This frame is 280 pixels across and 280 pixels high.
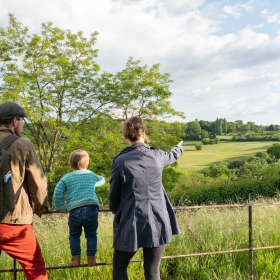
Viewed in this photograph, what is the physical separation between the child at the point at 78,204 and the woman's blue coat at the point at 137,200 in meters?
0.46

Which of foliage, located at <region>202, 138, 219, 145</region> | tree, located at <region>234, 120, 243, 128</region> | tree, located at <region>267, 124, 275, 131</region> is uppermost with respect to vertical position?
tree, located at <region>234, 120, 243, 128</region>

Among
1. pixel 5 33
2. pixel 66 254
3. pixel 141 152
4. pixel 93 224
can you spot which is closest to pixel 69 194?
pixel 93 224

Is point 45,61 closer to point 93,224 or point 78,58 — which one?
point 78,58

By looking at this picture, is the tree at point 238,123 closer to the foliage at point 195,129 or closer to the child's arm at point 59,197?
the foliage at point 195,129

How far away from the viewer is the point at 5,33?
13.7m

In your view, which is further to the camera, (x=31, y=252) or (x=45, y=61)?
(x=45, y=61)

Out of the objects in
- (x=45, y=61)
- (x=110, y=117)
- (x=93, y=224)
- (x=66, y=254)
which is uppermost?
(x=45, y=61)

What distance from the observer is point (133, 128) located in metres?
1.90

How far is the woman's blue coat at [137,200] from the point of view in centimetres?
176

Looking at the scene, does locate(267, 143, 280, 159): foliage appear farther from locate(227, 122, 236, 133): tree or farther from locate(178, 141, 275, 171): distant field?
locate(227, 122, 236, 133): tree

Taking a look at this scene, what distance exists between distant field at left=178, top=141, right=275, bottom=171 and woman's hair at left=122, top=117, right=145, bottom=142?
235 ft

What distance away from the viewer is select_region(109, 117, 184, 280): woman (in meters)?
1.77

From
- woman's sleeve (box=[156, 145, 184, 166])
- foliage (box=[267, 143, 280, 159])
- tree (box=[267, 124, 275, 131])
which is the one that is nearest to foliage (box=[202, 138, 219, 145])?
tree (box=[267, 124, 275, 131])

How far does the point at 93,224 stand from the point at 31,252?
540 millimetres
